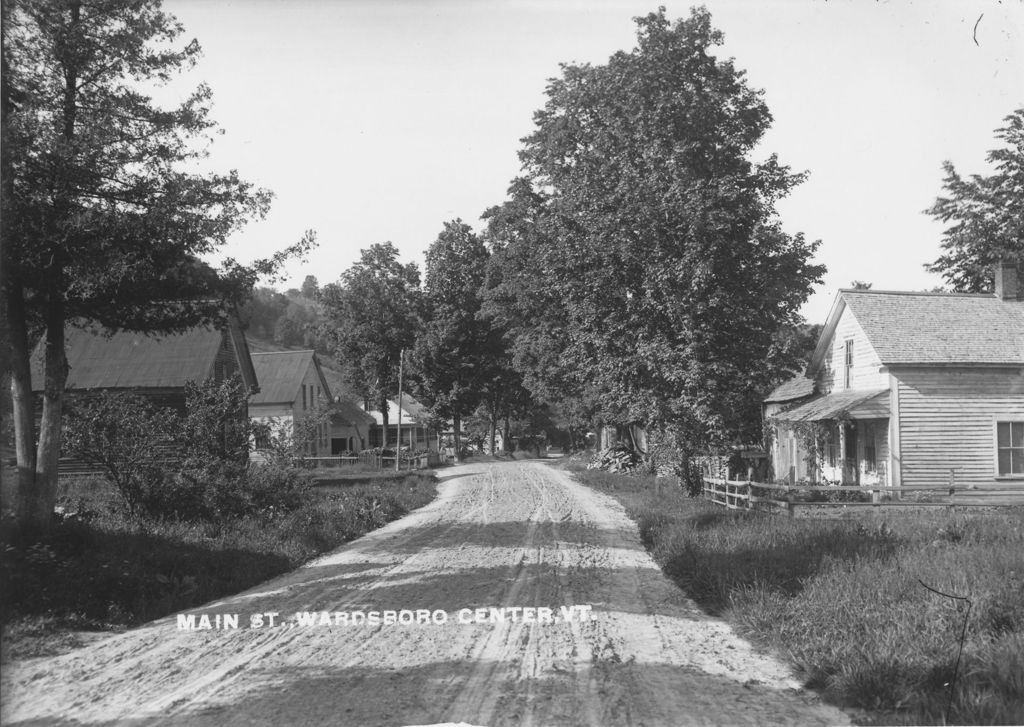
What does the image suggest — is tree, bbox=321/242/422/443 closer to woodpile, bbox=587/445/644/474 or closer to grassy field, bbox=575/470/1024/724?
woodpile, bbox=587/445/644/474

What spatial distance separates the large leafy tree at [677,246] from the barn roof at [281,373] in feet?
90.4

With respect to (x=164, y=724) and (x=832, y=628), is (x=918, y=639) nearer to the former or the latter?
(x=832, y=628)

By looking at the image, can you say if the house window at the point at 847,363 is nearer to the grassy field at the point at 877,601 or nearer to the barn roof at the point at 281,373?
the grassy field at the point at 877,601

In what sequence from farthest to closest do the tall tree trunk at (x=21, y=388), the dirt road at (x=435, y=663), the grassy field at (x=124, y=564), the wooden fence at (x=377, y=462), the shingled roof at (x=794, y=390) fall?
1. the wooden fence at (x=377, y=462)
2. the shingled roof at (x=794, y=390)
3. the tall tree trunk at (x=21, y=388)
4. the grassy field at (x=124, y=564)
5. the dirt road at (x=435, y=663)

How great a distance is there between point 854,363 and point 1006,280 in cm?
518

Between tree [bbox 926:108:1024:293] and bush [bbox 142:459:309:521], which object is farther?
tree [bbox 926:108:1024:293]

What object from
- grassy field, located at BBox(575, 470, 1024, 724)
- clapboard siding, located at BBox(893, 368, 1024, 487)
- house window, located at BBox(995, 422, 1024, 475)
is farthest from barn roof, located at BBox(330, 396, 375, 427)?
grassy field, located at BBox(575, 470, 1024, 724)

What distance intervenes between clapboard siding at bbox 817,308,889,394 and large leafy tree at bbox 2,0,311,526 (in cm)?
1652

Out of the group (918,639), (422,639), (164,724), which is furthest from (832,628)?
(164,724)

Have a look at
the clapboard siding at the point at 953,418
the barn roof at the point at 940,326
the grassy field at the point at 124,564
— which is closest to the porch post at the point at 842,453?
the clapboard siding at the point at 953,418

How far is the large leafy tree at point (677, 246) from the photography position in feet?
53.0

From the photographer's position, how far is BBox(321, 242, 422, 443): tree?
2058 inches

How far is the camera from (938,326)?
20609 millimetres

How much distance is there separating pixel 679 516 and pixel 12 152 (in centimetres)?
1260
